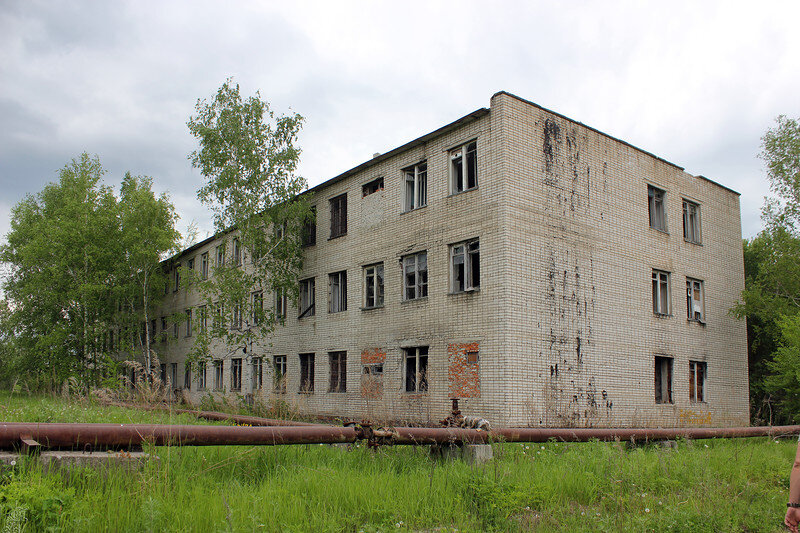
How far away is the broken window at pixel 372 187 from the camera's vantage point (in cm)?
1979

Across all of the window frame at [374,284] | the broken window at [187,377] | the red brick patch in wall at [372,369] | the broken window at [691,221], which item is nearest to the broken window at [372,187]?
the window frame at [374,284]

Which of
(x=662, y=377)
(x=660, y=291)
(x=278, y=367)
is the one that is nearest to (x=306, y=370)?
(x=278, y=367)

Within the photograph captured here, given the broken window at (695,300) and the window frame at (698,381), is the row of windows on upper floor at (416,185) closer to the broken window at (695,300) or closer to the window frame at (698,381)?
the broken window at (695,300)

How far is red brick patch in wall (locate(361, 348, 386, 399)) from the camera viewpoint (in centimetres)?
1777

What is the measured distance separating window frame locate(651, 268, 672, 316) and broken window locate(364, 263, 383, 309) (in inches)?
312

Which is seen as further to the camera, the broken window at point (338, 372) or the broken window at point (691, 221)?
the broken window at point (691, 221)

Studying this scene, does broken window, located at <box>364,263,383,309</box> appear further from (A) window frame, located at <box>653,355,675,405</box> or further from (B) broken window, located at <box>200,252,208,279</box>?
(B) broken window, located at <box>200,252,208,279</box>

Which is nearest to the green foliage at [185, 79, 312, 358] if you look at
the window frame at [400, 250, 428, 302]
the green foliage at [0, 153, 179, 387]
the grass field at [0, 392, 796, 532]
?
the window frame at [400, 250, 428, 302]

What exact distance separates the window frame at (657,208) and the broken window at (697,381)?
164 inches

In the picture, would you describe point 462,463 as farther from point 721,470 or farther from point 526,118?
point 526,118

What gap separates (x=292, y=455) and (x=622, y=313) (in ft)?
42.4

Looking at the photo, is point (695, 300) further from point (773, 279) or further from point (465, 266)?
point (465, 266)

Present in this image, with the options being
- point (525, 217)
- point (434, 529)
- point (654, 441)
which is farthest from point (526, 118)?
point (434, 529)

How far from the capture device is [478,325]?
51.2ft
